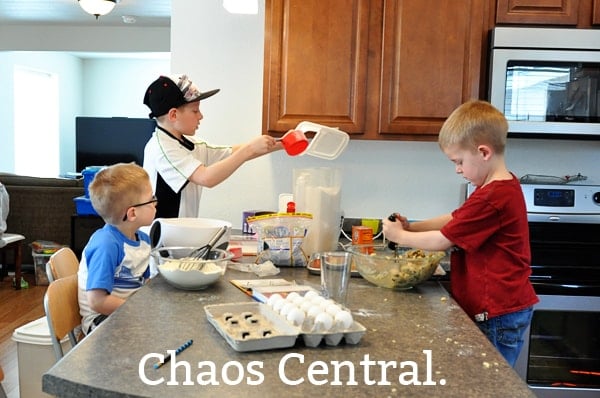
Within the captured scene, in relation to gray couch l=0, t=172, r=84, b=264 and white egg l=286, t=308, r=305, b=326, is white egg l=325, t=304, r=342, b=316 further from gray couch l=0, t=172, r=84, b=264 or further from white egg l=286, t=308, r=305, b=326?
gray couch l=0, t=172, r=84, b=264

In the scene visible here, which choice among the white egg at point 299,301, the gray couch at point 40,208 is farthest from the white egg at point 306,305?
the gray couch at point 40,208

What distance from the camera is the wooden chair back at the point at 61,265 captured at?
1754 millimetres

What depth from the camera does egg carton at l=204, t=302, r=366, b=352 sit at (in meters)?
1.04

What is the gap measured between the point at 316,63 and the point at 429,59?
18.2 inches

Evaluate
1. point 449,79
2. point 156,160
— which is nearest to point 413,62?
point 449,79

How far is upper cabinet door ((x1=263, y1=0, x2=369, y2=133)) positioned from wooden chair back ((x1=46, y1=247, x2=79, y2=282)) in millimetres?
949

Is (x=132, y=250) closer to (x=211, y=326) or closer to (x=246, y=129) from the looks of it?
(x=211, y=326)

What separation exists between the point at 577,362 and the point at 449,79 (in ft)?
4.09

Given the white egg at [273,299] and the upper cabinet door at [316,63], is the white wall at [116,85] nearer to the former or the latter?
the upper cabinet door at [316,63]

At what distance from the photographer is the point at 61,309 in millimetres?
1533

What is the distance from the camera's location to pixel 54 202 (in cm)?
541

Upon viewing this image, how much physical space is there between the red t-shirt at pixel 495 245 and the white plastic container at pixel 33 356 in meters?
1.36

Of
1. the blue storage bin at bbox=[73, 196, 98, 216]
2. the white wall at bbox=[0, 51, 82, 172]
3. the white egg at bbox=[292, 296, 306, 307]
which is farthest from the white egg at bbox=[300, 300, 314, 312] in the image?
the white wall at bbox=[0, 51, 82, 172]

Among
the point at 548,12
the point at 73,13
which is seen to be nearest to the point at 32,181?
the point at 73,13
